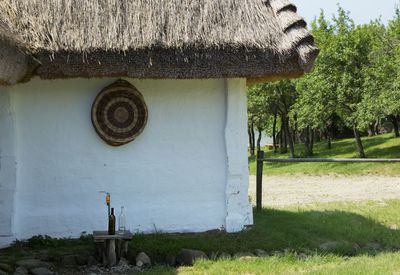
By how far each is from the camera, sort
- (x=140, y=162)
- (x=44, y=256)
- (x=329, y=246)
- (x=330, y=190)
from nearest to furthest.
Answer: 1. (x=44, y=256)
2. (x=329, y=246)
3. (x=140, y=162)
4. (x=330, y=190)

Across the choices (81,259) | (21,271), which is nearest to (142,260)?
(81,259)

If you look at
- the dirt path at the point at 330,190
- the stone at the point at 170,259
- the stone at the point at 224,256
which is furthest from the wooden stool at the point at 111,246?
the dirt path at the point at 330,190

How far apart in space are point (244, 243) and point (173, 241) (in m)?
1.03

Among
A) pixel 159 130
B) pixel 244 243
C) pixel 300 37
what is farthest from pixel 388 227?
pixel 159 130

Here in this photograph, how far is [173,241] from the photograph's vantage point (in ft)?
24.2

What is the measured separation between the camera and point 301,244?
754cm

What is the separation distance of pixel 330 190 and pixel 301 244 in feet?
27.9

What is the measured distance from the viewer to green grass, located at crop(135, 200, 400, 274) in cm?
641

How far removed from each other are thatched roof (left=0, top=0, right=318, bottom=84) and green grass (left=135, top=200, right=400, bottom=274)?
2.44m

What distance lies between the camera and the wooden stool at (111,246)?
6.53 metres

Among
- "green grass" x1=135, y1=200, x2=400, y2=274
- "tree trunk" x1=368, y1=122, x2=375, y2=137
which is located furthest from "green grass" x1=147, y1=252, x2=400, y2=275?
"tree trunk" x1=368, y1=122, x2=375, y2=137

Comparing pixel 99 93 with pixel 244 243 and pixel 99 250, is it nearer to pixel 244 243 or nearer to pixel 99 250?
pixel 99 250

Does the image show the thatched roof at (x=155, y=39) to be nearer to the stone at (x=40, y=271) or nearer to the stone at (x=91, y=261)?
the stone at (x=91, y=261)

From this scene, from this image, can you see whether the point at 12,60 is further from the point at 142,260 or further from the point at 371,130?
the point at 371,130
